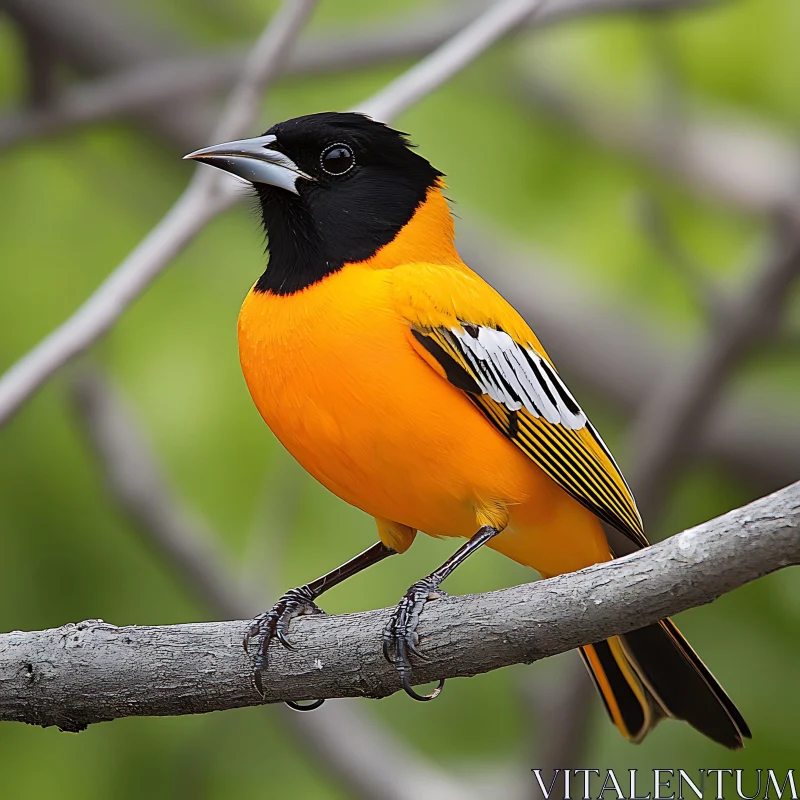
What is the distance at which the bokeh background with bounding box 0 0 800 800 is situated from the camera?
5.18m

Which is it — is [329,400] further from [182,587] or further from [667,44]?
[667,44]

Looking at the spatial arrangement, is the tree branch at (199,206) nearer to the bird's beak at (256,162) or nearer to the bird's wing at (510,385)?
the bird's beak at (256,162)

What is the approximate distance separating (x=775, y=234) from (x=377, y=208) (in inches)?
74.3

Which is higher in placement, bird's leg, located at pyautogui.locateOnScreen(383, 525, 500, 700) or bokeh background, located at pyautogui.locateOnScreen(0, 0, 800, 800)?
bokeh background, located at pyautogui.locateOnScreen(0, 0, 800, 800)

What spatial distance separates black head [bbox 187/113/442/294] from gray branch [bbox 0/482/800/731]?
3.37 ft

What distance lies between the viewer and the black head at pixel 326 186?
3.31m

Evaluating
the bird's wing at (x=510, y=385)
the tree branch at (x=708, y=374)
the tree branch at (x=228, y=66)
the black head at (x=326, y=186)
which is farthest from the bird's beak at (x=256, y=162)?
the tree branch at (x=228, y=66)

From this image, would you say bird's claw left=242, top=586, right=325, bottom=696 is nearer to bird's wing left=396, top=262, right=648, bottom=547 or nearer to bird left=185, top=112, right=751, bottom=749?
bird left=185, top=112, right=751, bottom=749

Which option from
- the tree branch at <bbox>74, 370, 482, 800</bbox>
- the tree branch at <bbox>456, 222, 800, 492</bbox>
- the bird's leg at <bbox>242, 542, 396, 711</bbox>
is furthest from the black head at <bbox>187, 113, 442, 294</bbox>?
the tree branch at <bbox>456, 222, 800, 492</bbox>

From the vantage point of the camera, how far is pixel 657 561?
2.42 metres

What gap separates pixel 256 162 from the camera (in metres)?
3.36

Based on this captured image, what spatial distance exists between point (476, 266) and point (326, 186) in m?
2.99

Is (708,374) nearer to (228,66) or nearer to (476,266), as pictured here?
(476,266)

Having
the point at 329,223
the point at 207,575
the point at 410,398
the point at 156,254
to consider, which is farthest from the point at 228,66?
the point at 410,398
